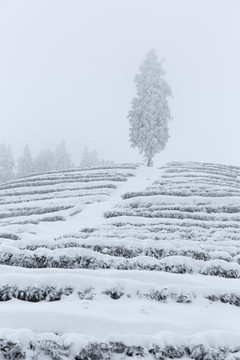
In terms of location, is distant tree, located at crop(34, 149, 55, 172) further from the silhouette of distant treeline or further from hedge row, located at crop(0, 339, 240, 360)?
hedge row, located at crop(0, 339, 240, 360)

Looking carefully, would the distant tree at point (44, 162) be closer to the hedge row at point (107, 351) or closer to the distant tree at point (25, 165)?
the distant tree at point (25, 165)

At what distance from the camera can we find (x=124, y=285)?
24.9 ft

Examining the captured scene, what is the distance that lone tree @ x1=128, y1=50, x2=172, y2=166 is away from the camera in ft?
128

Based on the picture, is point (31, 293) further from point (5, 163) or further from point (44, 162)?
point (44, 162)

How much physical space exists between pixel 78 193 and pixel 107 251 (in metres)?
11.9

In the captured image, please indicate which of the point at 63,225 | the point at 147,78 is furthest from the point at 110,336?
the point at 147,78

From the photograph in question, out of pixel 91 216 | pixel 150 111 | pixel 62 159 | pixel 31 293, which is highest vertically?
pixel 150 111

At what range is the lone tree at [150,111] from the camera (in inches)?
1534

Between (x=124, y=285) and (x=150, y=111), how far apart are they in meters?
33.2

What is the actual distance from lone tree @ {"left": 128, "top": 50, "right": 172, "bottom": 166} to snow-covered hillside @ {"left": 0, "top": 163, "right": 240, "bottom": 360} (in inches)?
901

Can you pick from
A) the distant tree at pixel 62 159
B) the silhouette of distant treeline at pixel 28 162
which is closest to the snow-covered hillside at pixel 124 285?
the silhouette of distant treeline at pixel 28 162

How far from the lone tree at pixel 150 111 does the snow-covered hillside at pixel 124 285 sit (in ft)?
75.1

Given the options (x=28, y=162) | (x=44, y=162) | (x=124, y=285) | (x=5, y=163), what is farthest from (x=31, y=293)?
(x=44, y=162)

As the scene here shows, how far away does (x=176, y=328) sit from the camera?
240 inches
